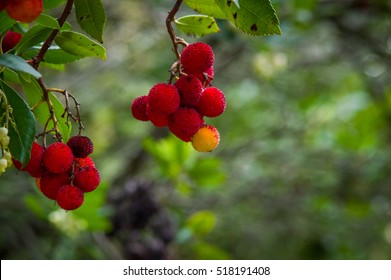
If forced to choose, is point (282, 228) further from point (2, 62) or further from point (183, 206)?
point (2, 62)

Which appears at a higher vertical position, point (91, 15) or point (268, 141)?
point (91, 15)

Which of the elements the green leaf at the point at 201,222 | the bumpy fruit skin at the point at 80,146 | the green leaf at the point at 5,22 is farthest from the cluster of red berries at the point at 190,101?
the green leaf at the point at 201,222

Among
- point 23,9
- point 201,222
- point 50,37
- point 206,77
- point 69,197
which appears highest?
point 23,9

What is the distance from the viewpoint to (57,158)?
3.04ft

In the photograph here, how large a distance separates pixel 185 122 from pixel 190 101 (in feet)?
0.11

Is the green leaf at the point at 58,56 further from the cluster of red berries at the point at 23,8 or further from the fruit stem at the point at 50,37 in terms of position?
the cluster of red berries at the point at 23,8

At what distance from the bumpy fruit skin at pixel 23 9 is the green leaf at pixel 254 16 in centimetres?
29

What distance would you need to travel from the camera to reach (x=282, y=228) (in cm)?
369

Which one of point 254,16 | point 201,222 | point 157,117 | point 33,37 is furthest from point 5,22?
point 201,222

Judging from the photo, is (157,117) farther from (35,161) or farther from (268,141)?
(268,141)

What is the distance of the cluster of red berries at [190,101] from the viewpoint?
0.93m

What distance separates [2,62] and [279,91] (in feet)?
9.56

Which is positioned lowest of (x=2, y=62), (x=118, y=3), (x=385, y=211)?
(x=385, y=211)
